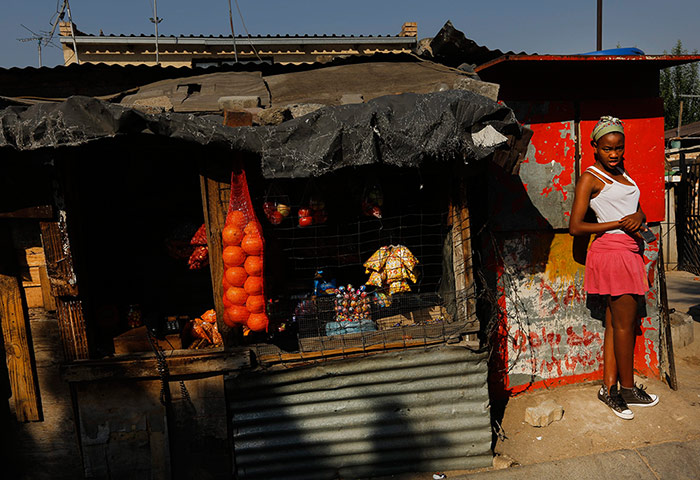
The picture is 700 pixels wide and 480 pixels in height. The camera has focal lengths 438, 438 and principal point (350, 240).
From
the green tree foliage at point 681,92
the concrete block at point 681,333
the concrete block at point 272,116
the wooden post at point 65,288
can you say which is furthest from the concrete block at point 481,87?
the green tree foliage at point 681,92

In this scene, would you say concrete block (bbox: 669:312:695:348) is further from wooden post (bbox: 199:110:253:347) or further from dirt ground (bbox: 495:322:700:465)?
wooden post (bbox: 199:110:253:347)

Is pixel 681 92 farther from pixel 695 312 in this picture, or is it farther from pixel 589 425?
pixel 589 425

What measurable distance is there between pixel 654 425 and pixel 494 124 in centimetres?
317

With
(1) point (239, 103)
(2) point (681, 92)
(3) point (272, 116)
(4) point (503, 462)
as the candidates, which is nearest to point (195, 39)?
(1) point (239, 103)

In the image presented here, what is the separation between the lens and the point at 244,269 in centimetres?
326

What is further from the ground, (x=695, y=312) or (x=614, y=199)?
(x=614, y=199)

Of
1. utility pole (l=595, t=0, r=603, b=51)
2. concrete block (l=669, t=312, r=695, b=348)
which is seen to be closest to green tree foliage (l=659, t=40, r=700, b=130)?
utility pole (l=595, t=0, r=603, b=51)

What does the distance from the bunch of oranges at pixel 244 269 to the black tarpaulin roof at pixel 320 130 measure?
551 mm

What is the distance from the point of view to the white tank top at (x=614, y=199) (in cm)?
387

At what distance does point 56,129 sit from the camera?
2752mm

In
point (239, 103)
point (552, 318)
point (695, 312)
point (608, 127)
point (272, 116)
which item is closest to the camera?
point (272, 116)

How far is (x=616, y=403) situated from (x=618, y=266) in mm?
1311

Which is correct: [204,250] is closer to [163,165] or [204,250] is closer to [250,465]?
[163,165]

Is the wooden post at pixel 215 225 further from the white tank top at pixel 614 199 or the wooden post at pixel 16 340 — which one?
the white tank top at pixel 614 199
